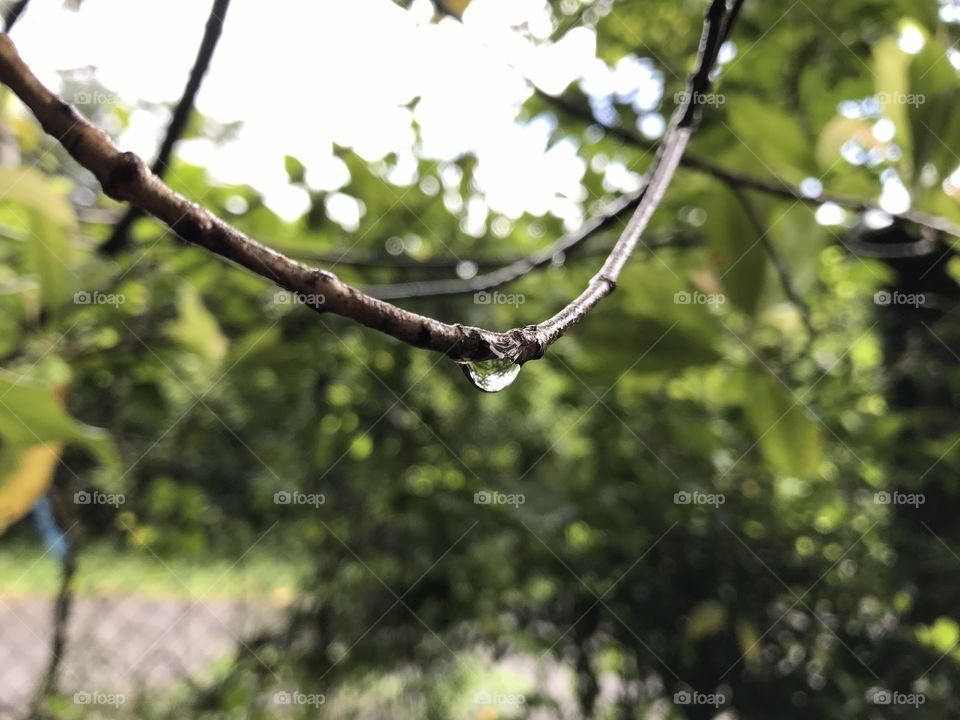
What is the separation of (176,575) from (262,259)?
3.52 feet

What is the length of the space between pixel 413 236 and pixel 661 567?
0.54 m

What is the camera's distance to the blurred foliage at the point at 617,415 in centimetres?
67

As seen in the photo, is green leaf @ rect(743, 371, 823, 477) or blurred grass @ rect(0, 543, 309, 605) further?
blurred grass @ rect(0, 543, 309, 605)

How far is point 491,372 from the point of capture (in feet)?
0.56

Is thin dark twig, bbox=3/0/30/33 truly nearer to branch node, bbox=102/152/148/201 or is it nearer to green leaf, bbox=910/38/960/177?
branch node, bbox=102/152/148/201

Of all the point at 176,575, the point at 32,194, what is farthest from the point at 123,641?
the point at 32,194

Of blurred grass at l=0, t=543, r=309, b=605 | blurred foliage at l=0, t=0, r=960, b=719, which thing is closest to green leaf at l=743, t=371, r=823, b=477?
blurred foliage at l=0, t=0, r=960, b=719

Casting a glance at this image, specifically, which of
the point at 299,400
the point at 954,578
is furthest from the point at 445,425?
the point at 954,578

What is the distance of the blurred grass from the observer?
3.29ft

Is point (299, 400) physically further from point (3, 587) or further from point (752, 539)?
point (3, 587)

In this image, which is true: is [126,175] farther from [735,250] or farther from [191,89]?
[735,250]

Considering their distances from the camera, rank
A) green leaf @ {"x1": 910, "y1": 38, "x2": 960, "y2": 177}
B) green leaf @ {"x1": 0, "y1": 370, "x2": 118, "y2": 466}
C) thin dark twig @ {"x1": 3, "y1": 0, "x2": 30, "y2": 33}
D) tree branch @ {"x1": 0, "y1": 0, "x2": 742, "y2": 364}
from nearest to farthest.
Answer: tree branch @ {"x1": 0, "y1": 0, "x2": 742, "y2": 364}, thin dark twig @ {"x1": 3, "y1": 0, "x2": 30, "y2": 33}, green leaf @ {"x1": 0, "y1": 370, "x2": 118, "y2": 466}, green leaf @ {"x1": 910, "y1": 38, "x2": 960, "y2": 177}

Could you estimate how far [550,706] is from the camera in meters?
0.79

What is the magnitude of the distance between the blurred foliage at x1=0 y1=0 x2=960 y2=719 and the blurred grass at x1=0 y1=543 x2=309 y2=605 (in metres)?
0.06
